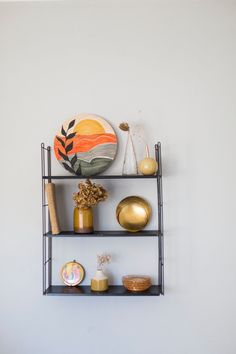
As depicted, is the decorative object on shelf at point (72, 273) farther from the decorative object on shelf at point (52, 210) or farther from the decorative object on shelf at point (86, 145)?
the decorative object on shelf at point (86, 145)

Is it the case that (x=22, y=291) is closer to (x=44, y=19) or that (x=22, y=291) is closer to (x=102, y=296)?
(x=102, y=296)

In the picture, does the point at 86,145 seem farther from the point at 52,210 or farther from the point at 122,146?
the point at 52,210

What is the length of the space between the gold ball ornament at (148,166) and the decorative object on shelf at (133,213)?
0.21m

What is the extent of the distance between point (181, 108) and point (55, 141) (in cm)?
76

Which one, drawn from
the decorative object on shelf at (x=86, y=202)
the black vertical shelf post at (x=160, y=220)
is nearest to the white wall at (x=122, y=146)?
the black vertical shelf post at (x=160, y=220)

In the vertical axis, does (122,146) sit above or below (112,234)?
above

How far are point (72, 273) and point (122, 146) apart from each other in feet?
2.59

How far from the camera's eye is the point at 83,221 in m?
2.07

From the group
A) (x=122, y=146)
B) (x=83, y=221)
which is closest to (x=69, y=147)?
(x=122, y=146)

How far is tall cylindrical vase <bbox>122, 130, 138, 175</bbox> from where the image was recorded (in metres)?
2.08

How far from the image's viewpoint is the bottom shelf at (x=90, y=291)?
6.58ft

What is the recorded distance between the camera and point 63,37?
88.6 inches

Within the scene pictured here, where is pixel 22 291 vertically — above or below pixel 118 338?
above

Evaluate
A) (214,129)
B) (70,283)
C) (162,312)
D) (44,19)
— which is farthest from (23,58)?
(162,312)
